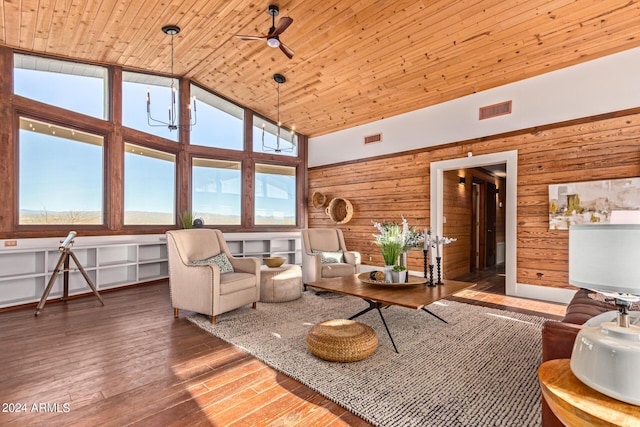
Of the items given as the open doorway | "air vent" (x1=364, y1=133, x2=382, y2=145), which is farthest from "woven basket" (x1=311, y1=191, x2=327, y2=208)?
the open doorway

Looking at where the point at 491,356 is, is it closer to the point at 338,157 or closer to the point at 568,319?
the point at 568,319

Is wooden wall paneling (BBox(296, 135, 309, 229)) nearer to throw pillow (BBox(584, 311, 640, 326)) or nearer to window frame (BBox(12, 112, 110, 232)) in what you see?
window frame (BBox(12, 112, 110, 232))

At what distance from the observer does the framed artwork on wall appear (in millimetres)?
3832

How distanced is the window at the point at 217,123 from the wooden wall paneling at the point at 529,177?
277 cm

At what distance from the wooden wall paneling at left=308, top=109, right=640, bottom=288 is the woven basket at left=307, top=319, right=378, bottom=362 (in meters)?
3.40

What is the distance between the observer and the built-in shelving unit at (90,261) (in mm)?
4039

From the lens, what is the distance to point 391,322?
11.1 ft

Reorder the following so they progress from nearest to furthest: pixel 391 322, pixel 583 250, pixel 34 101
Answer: pixel 583 250 → pixel 391 322 → pixel 34 101

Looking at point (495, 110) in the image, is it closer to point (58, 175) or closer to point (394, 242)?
point (394, 242)

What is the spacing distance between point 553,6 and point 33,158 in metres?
6.62

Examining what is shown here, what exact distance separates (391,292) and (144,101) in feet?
17.9

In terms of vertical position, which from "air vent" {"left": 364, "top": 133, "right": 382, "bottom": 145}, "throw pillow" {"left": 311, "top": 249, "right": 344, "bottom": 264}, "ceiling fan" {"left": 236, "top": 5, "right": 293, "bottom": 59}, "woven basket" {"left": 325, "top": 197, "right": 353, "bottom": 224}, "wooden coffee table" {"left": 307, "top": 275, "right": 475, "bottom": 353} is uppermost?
"ceiling fan" {"left": 236, "top": 5, "right": 293, "bottom": 59}

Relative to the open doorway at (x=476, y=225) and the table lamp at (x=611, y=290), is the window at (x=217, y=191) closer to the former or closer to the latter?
the open doorway at (x=476, y=225)

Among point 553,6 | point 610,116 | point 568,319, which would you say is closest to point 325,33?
point 553,6
